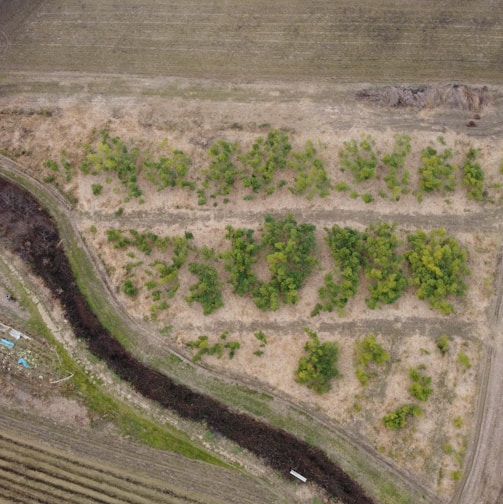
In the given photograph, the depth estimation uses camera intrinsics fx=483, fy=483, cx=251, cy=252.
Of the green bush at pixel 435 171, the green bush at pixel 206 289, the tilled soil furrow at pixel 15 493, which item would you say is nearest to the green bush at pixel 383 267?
the green bush at pixel 435 171

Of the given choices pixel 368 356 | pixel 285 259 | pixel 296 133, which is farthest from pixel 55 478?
pixel 296 133

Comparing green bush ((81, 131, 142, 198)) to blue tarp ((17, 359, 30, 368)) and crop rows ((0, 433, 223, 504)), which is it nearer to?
blue tarp ((17, 359, 30, 368))

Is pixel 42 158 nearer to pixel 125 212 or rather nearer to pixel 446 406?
pixel 125 212

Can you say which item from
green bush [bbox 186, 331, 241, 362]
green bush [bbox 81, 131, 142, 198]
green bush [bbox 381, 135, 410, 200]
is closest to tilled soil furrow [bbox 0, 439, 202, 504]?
green bush [bbox 186, 331, 241, 362]

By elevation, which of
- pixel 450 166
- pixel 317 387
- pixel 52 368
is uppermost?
pixel 450 166

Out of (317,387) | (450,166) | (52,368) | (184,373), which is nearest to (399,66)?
(450,166)
